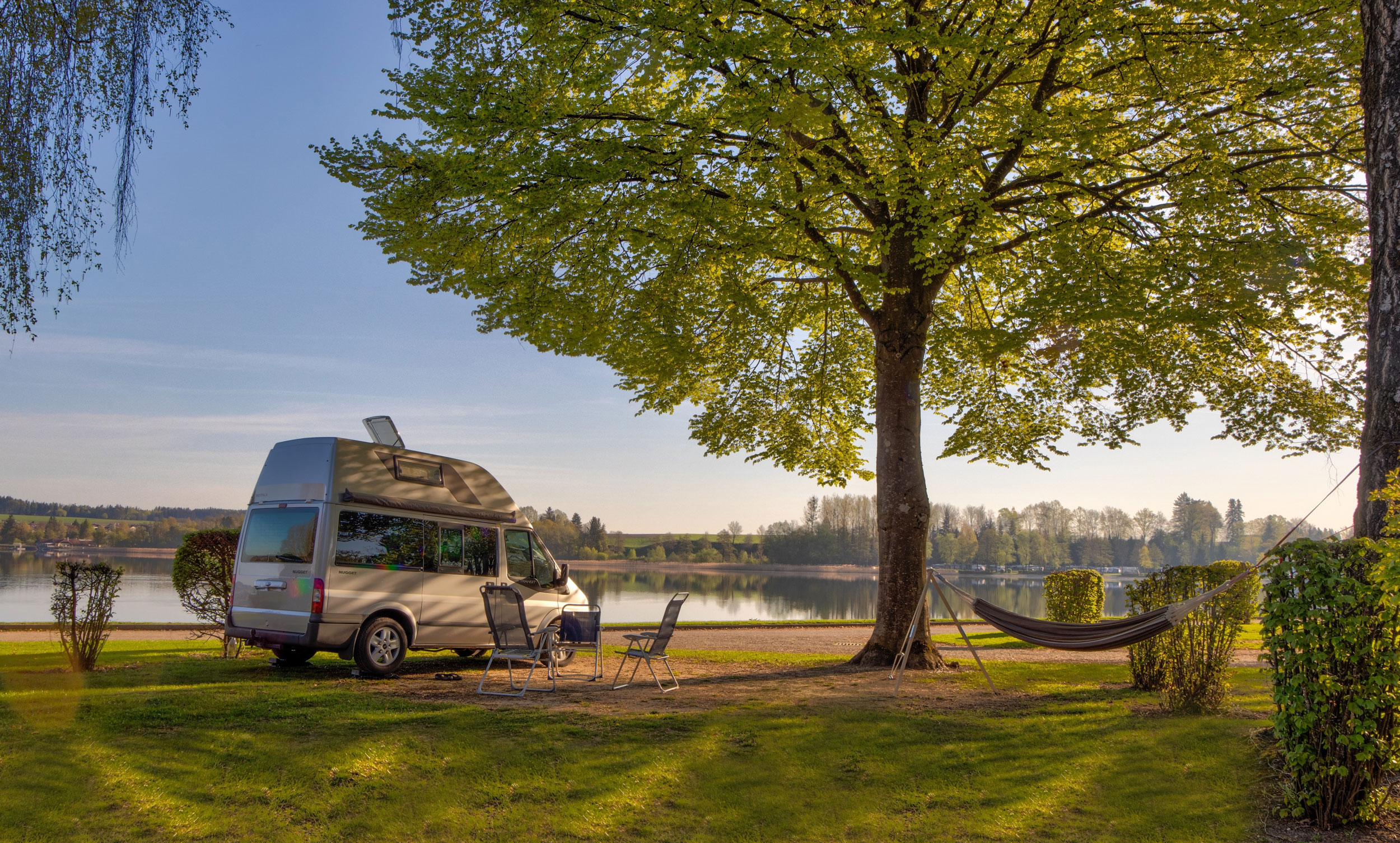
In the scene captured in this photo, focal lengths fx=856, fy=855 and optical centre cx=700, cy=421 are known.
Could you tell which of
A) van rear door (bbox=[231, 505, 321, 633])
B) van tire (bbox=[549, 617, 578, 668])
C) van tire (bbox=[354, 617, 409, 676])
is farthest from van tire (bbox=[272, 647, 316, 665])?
van tire (bbox=[549, 617, 578, 668])

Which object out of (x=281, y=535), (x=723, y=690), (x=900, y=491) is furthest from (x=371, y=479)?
(x=900, y=491)

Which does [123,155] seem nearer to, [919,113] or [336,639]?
[336,639]

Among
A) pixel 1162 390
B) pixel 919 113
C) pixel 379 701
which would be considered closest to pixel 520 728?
pixel 379 701

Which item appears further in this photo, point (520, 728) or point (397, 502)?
point (397, 502)

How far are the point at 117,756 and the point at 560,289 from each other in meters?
6.61

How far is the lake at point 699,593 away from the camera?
27.9 m

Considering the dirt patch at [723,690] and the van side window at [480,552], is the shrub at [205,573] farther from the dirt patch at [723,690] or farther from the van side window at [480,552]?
the van side window at [480,552]

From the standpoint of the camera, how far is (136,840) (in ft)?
14.7

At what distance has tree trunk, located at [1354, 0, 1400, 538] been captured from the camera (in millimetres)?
5730

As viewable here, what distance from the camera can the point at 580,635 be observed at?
1088 centimetres

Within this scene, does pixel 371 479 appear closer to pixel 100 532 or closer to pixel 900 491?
pixel 900 491

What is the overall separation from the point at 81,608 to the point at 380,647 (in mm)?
3022

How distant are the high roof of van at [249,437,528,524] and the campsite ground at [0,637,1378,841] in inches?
82.0

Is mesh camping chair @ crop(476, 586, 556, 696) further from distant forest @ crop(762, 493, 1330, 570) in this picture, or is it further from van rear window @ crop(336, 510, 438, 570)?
distant forest @ crop(762, 493, 1330, 570)
